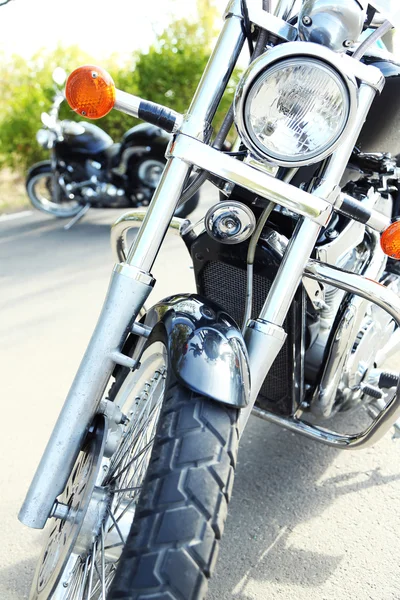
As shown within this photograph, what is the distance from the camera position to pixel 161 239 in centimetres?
144

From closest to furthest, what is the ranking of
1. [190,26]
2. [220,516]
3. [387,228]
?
[220,516] < [387,228] < [190,26]

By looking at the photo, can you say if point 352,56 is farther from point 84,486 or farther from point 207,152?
point 84,486

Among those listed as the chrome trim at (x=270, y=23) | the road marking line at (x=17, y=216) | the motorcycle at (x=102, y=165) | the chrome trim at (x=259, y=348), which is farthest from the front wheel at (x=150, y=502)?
the road marking line at (x=17, y=216)

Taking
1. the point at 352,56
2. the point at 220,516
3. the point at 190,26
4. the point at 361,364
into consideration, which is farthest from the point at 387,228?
the point at 190,26

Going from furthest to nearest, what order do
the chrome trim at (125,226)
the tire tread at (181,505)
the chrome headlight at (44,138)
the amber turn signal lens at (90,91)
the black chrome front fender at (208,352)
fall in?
the chrome headlight at (44,138) < the chrome trim at (125,226) < the amber turn signal lens at (90,91) < the black chrome front fender at (208,352) < the tire tread at (181,505)

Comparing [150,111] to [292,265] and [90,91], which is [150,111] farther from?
[292,265]

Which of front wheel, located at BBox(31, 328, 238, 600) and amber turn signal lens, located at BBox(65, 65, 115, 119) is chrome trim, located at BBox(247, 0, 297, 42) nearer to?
amber turn signal lens, located at BBox(65, 65, 115, 119)

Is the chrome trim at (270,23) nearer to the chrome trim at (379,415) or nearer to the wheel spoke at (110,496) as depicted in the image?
the chrome trim at (379,415)

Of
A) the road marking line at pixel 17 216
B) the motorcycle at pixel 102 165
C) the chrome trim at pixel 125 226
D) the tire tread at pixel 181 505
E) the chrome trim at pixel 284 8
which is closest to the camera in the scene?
the tire tread at pixel 181 505

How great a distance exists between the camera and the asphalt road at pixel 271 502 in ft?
6.25

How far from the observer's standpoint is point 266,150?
1.33m

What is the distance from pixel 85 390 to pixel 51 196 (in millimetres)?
6037

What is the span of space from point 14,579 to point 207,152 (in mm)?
1421

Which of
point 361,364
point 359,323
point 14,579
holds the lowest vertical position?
point 14,579
